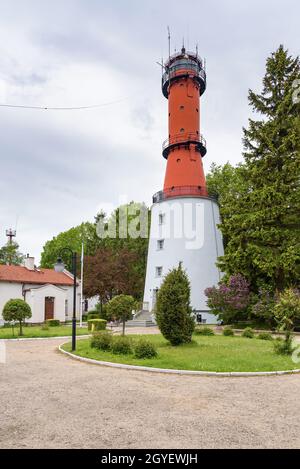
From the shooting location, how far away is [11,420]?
652cm

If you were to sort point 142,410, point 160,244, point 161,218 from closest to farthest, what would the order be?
Result: point 142,410, point 160,244, point 161,218

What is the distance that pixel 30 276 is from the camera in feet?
120

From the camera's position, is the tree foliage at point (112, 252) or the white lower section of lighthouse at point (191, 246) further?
the tree foliage at point (112, 252)

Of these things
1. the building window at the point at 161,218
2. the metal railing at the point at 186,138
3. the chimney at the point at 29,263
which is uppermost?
the metal railing at the point at 186,138

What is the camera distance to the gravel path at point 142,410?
558 cm

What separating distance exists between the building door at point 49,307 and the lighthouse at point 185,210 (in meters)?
8.98

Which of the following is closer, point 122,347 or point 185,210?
point 122,347

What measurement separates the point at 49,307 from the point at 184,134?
21.3m

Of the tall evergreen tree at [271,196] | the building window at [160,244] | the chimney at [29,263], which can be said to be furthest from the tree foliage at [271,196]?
the chimney at [29,263]

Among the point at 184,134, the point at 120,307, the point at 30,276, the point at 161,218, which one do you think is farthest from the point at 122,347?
the point at 184,134

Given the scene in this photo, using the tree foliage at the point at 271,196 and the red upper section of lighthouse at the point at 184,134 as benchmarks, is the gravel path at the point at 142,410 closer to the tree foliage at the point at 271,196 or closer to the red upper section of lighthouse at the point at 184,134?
the tree foliage at the point at 271,196

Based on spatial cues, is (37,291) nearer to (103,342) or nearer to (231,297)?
(231,297)
